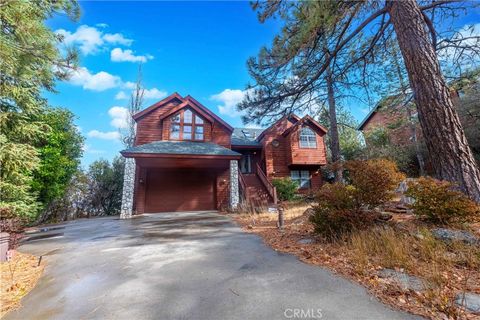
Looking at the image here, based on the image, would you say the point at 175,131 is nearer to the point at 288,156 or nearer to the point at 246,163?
the point at 246,163

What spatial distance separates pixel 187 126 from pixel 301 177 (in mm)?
9854

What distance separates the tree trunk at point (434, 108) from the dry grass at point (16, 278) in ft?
25.6

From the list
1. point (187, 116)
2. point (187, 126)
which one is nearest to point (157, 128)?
point (187, 126)

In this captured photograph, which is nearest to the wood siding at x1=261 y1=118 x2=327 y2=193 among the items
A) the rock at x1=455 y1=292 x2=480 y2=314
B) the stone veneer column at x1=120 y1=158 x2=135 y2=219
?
the stone veneer column at x1=120 y1=158 x2=135 y2=219

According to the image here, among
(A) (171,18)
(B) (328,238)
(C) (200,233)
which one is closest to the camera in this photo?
(B) (328,238)

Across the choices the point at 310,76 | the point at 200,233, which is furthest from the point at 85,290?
the point at 310,76

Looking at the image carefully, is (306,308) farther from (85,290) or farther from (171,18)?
(171,18)

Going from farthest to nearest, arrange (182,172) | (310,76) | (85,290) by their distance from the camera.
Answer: (182,172)
(310,76)
(85,290)

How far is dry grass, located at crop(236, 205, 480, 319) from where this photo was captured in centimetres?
220

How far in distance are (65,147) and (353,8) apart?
1544 centimetres

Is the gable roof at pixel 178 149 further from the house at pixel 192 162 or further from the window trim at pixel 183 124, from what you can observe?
the window trim at pixel 183 124

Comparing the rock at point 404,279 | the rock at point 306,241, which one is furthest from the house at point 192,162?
the rock at point 404,279

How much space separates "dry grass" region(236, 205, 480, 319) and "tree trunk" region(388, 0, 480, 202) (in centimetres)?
149

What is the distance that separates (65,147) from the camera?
40.3ft
